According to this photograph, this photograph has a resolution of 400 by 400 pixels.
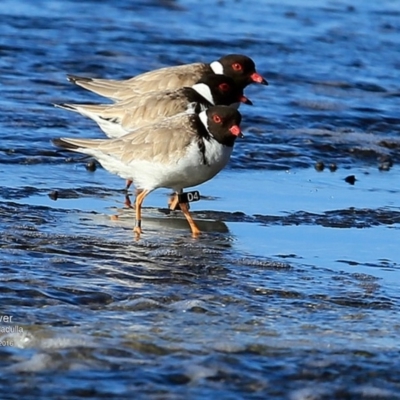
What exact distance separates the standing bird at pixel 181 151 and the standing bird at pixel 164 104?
36.3 inches

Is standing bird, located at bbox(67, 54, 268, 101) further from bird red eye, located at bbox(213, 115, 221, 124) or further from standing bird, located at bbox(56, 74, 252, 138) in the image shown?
bird red eye, located at bbox(213, 115, 221, 124)

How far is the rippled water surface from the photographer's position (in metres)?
5.09

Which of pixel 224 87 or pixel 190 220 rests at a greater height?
pixel 224 87

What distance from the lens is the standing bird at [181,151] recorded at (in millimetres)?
7766

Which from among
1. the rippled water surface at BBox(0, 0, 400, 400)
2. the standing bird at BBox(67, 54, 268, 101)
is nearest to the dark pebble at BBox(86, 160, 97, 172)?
the rippled water surface at BBox(0, 0, 400, 400)

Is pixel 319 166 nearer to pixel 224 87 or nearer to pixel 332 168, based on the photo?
pixel 332 168

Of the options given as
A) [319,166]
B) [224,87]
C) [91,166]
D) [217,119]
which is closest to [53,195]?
[91,166]

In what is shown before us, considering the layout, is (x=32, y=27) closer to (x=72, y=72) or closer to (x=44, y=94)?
(x=72, y=72)

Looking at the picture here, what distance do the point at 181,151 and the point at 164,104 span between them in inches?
57.2

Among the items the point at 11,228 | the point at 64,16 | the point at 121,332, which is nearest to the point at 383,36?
the point at 64,16

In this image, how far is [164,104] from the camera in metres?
9.13

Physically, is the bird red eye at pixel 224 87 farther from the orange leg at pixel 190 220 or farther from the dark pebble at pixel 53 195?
the dark pebble at pixel 53 195

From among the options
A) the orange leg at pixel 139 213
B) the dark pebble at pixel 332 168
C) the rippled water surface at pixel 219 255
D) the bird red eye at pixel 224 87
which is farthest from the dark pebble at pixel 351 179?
the orange leg at pixel 139 213

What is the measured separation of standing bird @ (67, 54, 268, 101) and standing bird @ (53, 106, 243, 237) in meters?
1.68
